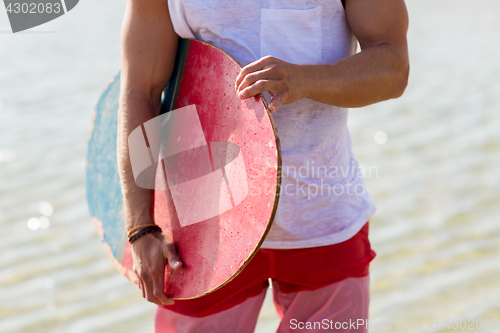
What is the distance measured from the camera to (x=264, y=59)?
3.88ft

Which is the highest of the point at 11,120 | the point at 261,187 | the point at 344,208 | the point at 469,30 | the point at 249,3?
the point at 249,3

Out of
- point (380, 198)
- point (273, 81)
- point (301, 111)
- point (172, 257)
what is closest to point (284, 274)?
point (172, 257)

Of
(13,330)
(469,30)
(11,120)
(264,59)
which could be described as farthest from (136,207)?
(469,30)

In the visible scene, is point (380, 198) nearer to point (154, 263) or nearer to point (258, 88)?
point (154, 263)

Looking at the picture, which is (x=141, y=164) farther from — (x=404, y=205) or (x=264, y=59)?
(x=404, y=205)

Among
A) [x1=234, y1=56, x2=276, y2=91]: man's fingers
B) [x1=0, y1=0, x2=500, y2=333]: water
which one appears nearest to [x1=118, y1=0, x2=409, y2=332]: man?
[x1=234, y1=56, x2=276, y2=91]: man's fingers

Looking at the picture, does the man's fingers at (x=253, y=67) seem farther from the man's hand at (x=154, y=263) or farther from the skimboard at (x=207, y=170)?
the man's hand at (x=154, y=263)

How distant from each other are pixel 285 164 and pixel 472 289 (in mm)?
1992

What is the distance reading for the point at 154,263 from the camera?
1368 millimetres

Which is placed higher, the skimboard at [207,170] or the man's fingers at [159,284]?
→ the skimboard at [207,170]

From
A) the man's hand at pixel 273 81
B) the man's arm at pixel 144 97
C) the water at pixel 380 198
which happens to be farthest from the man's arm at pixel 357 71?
the water at pixel 380 198

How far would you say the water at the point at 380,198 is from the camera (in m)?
2.94

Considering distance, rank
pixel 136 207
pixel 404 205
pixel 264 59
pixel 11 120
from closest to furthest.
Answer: pixel 264 59
pixel 136 207
pixel 404 205
pixel 11 120

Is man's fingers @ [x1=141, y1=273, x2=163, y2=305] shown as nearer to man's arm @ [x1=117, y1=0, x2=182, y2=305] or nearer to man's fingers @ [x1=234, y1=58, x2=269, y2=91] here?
man's arm @ [x1=117, y1=0, x2=182, y2=305]
